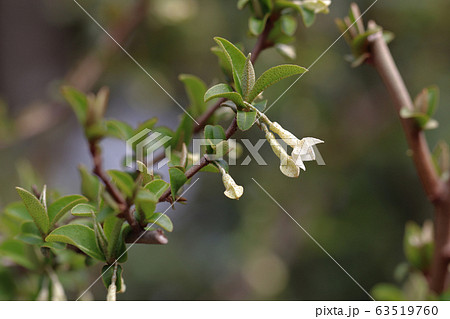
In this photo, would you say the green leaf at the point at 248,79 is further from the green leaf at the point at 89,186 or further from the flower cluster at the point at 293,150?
the green leaf at the point at 89,186

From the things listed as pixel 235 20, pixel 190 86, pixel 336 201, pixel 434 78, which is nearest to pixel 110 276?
pixel 190 86

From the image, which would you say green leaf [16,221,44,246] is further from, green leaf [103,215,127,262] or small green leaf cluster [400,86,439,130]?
small green leaf cluster [400,86,439,130]

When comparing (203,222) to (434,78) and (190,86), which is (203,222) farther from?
(190,86)

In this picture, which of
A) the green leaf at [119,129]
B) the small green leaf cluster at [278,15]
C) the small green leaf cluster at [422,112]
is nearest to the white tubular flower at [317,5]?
the small green leaf cluster at [278,15]

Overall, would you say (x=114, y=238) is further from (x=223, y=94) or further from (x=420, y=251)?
(x=420, y=251)

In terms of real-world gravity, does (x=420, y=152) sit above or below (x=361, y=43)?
below

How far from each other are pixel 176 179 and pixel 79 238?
0.11 meters

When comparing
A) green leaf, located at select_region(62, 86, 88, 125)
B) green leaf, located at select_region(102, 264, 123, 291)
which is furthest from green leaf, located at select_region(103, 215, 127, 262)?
green leaf, located at select_region(62, 86, 88, 125)

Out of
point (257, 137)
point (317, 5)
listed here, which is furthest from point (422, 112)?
point (257, 137)

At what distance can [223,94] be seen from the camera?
1.18 ft

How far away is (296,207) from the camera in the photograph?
141 cm

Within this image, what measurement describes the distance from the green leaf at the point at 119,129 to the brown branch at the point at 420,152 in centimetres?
30

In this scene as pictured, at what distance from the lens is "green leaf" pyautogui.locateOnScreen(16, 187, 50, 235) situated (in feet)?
1.29

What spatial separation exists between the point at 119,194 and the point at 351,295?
118 centimetres
